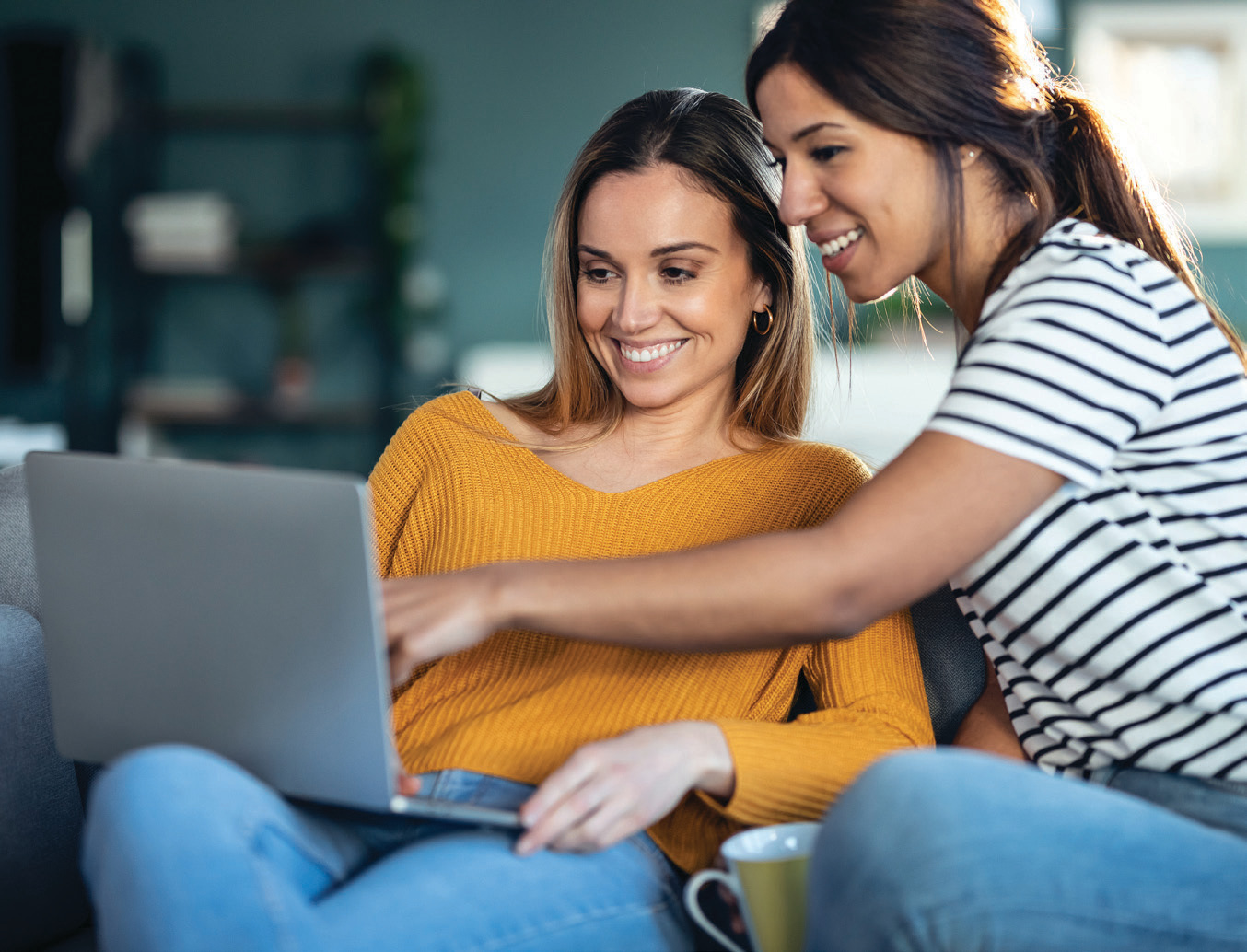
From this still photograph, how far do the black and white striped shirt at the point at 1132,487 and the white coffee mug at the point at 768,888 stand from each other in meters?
0.30

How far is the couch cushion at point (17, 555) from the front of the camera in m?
1.40

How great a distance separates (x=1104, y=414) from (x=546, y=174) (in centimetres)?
378

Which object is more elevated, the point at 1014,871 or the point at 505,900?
the point at 1014,871

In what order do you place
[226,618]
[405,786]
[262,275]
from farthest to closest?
[262,275] < [405,786] < [226,618]

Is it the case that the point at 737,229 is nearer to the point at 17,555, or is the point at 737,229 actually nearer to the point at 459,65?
the point at 17,555

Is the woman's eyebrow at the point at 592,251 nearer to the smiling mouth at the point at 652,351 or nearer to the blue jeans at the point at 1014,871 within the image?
the smiling mouth at the point at 652,351

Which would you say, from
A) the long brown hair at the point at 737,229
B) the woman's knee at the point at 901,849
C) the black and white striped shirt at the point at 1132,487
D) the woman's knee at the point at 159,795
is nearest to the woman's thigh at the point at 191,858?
the woman's knee at the point at 159,795

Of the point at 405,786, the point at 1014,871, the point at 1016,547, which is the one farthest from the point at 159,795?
the point at 1016,547

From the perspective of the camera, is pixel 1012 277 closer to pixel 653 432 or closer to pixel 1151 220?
pixel 1151 220

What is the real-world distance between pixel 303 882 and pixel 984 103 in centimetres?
86

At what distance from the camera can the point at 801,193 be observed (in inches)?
41.9

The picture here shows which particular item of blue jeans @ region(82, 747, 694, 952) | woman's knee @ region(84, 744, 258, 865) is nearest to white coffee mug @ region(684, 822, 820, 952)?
blue jeans @ region(82, 747, 694, 952)

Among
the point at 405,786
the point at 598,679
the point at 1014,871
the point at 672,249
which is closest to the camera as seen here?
the point at 1014,871

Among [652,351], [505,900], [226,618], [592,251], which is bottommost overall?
[505,900]
